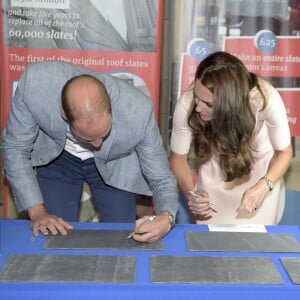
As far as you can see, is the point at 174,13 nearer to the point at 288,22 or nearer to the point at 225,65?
the point at 288,22

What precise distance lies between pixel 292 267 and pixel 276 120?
0.72 m

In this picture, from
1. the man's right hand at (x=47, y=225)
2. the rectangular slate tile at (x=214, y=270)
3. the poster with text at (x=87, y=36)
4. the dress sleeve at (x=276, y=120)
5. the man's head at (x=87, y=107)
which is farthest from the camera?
the poster with text at (x=87, y=36)

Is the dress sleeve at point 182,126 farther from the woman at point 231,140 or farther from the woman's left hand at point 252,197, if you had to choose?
the woman's left hand at point 252,197

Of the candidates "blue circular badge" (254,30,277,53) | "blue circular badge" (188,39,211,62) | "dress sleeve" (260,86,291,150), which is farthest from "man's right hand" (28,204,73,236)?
"blue circular badge" (254,30,277,53)

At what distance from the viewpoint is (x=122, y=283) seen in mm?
1297

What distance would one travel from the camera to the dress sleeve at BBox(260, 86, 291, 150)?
1.94 m

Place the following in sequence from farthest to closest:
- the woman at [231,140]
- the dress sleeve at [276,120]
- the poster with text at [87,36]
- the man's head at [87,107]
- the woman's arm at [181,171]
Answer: the poster with text at [87,36] → the woman's arm at [181,171] → the dress sleeve at [276,120] → the woman at [231,140] → the man's head at [87,107]

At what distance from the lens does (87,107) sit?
4.87 feet

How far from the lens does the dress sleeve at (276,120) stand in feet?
6.37

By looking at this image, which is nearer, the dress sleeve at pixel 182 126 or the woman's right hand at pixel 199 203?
the woman's right hand at pixel 199 203

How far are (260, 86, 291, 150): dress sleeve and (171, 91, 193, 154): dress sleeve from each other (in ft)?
Answer: 0.94

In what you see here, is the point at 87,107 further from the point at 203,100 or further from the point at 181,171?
the point at 181,171

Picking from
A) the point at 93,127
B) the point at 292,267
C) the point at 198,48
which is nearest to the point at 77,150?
the point at 93,127

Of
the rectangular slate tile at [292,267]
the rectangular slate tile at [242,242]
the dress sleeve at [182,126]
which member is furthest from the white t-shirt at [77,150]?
the rectangular slate tile at [292,267]
